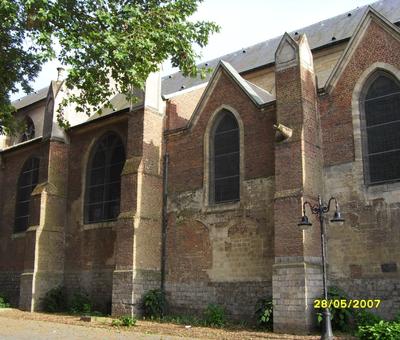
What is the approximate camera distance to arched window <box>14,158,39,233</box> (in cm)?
2472

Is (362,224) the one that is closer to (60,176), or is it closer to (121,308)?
(121,308)

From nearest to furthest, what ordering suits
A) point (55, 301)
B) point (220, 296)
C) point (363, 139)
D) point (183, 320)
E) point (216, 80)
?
point (363, 139), point (220, 296), point (183, 320), point (216, 80), point (55, 301)

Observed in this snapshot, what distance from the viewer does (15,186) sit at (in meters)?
26.0

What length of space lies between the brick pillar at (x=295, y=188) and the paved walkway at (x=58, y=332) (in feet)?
10.9

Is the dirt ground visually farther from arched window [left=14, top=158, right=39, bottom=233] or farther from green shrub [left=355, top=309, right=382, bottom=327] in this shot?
arched window [left=14, top=158, right=39, bottom=233]

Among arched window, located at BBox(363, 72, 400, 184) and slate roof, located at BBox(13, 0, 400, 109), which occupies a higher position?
slate roof, located at BBox(13, 0, 400, 109)

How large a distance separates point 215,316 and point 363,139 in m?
6.98

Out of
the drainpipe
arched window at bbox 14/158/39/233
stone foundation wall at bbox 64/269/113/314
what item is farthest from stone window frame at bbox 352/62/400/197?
arched window at bbox 14/158/39/233

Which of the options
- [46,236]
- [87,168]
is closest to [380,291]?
Result: [87,168]

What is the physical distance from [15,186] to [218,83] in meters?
13.0

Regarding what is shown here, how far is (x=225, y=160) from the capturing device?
1780 centimetres

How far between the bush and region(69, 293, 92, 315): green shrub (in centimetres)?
742

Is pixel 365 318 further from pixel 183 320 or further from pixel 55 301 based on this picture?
pixel 55 301

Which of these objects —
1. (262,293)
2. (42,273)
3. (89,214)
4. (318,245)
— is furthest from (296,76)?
(42,273)
